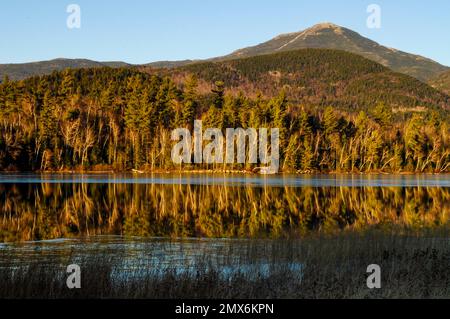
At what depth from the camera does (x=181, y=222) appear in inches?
1409

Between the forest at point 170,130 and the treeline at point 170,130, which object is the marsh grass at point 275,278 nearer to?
the forest at point 170,130

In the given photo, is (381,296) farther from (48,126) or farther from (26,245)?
(48,126)

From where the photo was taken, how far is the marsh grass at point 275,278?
16031 mm

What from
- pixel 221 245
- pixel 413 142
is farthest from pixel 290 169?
pixel 221 245

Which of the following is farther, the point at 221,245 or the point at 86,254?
the point at 221,245

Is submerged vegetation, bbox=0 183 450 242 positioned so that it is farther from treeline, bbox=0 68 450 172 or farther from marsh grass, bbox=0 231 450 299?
treeline, bbox=0 68 450 172

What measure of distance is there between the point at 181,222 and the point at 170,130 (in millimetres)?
104828

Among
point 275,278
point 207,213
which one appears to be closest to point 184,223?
point 207,213

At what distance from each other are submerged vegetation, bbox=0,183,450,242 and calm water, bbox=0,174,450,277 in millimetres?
56

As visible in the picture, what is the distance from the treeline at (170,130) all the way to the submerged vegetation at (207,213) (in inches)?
2622

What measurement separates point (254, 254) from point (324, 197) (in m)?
33.7

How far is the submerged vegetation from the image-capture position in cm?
3170

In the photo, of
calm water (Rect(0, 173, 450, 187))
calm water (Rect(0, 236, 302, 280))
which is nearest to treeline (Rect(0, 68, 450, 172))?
calm water (Rect(0, 173, 450, 187))

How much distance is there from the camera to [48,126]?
122 m
